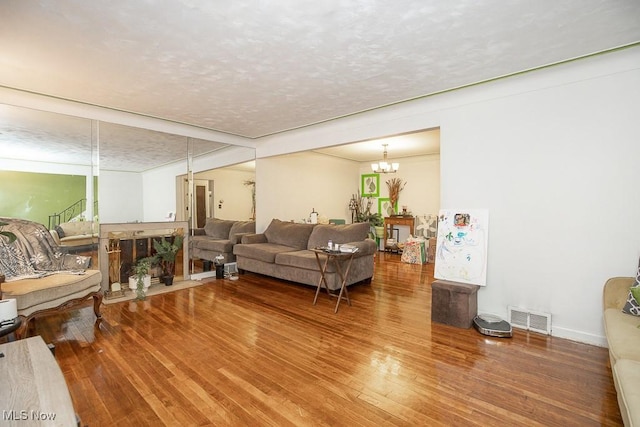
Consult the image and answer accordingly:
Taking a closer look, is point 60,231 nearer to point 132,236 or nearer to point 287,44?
point 132,236

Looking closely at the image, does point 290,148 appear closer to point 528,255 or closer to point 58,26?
point 58,26

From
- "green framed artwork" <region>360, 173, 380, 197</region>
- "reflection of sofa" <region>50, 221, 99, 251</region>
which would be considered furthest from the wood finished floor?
"green framed artwork" <region>360, 173, 380, 197</region>

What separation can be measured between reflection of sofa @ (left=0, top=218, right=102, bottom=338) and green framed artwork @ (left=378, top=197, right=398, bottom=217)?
6.35m

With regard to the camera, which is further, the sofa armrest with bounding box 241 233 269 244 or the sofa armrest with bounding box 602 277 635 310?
the sofa armrest with bounding box 241 233 269 244

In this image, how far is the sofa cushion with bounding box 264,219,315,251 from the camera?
16.8ft

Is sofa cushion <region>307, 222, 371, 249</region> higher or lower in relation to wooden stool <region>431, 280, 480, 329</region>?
higher

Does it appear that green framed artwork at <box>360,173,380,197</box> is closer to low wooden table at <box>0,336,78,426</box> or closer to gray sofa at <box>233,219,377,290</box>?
gray sofa at <box>233,219,377,290</box>

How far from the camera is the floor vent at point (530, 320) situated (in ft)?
9.29

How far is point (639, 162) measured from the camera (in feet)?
7.97

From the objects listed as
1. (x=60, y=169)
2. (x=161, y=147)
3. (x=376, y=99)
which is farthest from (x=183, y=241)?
(x=376, y=99)

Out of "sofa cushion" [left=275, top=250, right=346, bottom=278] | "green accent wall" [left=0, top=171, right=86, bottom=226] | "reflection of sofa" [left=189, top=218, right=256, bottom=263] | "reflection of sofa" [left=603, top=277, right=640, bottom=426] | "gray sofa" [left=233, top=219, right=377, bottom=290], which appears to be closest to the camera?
"reflection of sofa" [left=603, top=277, right=640, bottom=426]

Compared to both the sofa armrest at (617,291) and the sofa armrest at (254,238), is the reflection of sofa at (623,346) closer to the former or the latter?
the sofa armrest at (617,291)

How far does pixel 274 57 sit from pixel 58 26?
4.96ft

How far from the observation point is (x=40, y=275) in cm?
303
